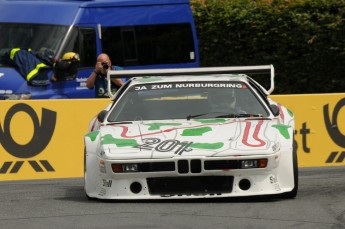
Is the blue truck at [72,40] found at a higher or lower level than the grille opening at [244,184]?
lower

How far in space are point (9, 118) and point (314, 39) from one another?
881 centimetres

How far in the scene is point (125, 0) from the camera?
65.2ft

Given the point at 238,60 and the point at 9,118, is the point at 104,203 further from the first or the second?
the point at 238,60

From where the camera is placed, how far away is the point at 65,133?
49.3 ft

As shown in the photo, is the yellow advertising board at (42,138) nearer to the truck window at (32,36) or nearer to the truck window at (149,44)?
A: the truck window at (32,36)

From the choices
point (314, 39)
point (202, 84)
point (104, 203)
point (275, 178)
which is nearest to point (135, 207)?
point (104, 203)

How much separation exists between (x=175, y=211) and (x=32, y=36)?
9.61 metres

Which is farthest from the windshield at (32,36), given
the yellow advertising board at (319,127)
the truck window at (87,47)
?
the yellow advertising board at (319,127)

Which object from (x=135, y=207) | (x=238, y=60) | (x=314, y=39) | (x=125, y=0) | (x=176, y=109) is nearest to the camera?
(x=135, y=207)

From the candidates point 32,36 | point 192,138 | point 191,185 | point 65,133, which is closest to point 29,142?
point 65,133

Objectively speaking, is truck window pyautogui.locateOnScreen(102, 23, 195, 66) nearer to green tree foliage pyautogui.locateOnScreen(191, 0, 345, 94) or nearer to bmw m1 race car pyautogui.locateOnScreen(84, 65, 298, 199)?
green tree foliage pyautogui.locateOnScreen(191, 0, 345, 94)

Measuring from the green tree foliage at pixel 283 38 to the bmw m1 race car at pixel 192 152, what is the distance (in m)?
9.84

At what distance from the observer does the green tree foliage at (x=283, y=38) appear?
21.7m

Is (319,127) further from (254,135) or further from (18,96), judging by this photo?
(18,96)
